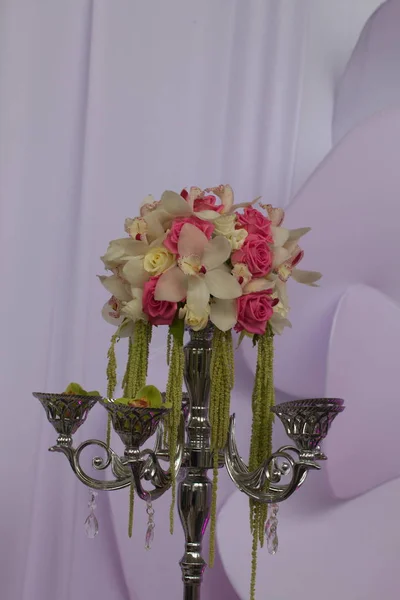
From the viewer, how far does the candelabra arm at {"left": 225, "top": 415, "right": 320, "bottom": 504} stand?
1171 millimetres

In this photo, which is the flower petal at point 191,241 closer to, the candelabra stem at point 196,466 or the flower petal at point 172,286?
the flower petal at point 172,286

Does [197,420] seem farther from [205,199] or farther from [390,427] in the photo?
[390,427]

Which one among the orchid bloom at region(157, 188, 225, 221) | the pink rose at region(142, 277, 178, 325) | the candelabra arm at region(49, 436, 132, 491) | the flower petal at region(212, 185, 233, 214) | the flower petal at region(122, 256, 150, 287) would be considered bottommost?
the candelabra arm at region(49, 436, 132, 491)

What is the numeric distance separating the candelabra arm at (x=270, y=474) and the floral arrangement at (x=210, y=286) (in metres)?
0.03

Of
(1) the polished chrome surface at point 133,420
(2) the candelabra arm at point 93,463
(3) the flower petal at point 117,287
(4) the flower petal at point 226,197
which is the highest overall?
(4) the flower petal at point 226,197

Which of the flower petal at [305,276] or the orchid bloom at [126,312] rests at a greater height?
the flower petal at [305,276]

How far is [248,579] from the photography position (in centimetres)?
158

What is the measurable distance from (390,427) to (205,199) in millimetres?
598

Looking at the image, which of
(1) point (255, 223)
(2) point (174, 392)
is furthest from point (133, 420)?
(1) point (255, 223)

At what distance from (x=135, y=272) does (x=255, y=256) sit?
17 cm

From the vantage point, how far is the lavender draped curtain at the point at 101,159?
1.71m

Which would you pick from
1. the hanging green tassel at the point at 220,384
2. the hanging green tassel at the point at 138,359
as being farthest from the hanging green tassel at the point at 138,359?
the hanging green tassel at the point at 220,384

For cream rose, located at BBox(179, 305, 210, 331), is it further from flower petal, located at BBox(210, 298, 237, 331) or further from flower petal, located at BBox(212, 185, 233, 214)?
flower petal, located at BBox(212, 185, 233, 214)

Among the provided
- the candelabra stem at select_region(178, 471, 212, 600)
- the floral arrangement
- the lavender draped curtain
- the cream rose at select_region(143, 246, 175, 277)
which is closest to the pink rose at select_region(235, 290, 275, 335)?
the floral arrangement
